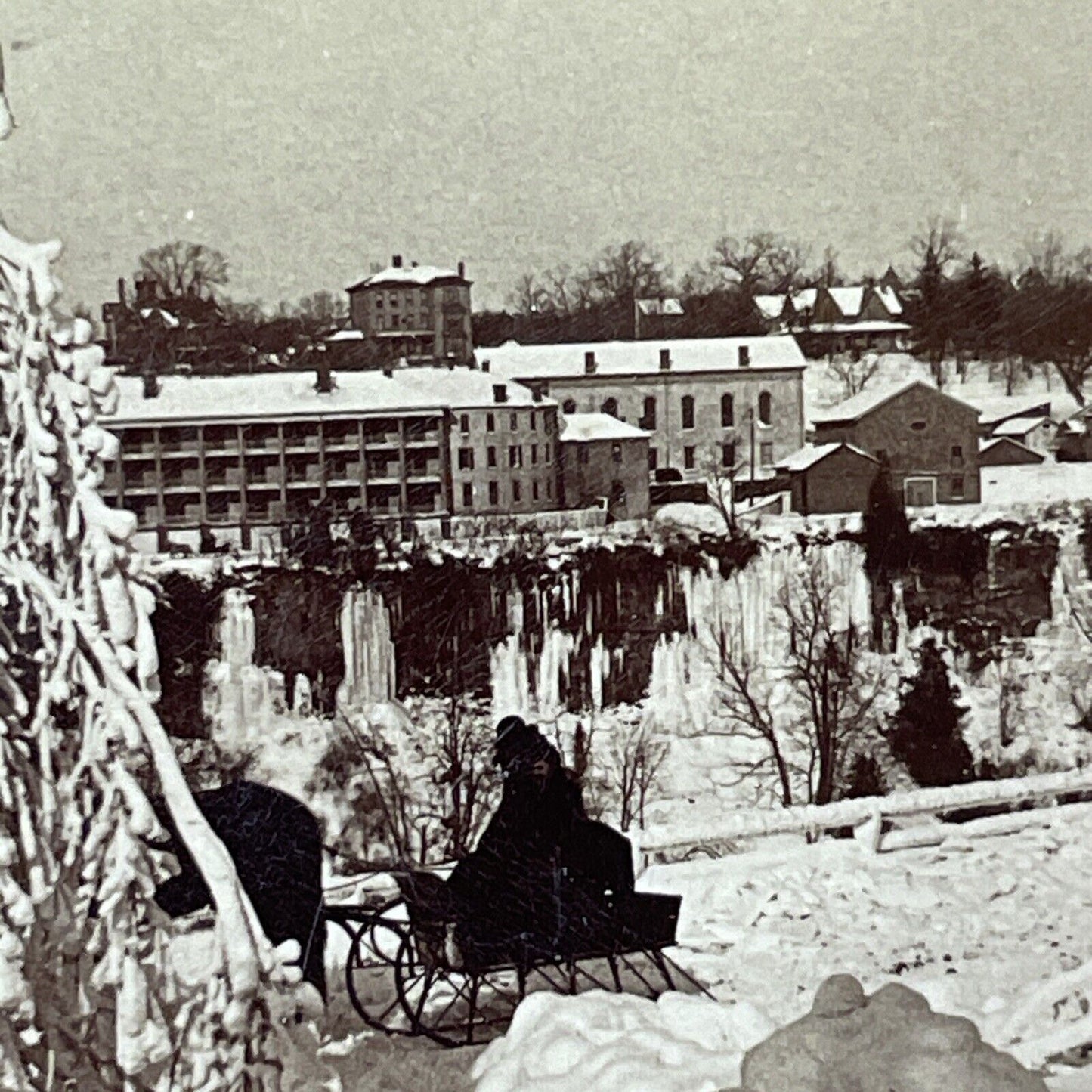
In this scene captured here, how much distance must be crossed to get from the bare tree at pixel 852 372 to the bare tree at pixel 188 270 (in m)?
0.98

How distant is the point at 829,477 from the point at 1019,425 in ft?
1.16

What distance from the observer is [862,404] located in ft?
9.05

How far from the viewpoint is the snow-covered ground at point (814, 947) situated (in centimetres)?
257

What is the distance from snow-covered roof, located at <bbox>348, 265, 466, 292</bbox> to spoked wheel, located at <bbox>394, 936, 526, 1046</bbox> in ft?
3.35

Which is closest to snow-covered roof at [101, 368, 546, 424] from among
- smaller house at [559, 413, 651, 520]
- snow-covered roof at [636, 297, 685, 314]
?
smaller house at [559, 413, 651, 520]

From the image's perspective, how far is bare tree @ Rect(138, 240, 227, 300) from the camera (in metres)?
2.56

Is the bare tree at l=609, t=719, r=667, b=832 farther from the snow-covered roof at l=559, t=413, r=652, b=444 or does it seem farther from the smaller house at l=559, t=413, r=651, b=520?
the snow-covered roof at l=559, t=413, r=652, b=444

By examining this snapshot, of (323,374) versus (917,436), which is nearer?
(323,374)

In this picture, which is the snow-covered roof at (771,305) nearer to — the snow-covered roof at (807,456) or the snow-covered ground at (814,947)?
the snow-covered roof at (807,456)

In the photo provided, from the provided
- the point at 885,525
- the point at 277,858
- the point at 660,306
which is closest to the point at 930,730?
the point at 885,525

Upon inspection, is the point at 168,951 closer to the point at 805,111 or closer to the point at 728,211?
the point at 728,211

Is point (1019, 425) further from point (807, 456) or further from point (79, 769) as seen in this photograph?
point (79, 769)

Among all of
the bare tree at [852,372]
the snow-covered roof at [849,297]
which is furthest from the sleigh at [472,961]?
the snow-covered roof at [849,297]

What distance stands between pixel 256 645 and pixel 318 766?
0.69ft
